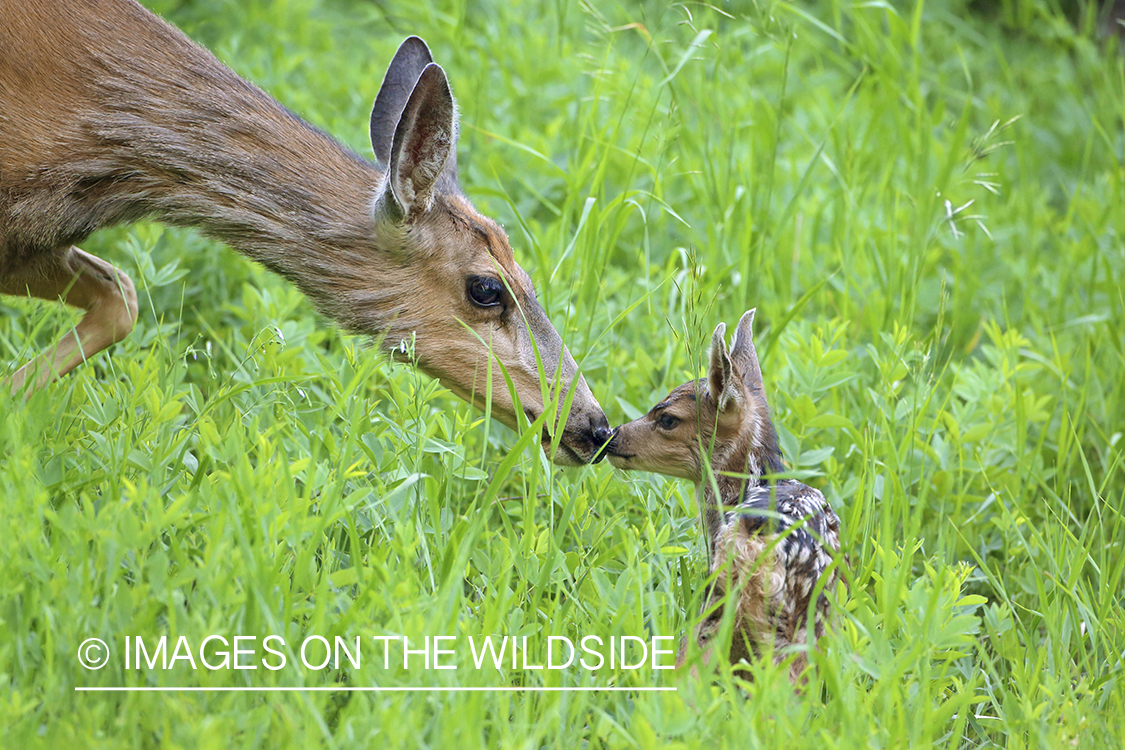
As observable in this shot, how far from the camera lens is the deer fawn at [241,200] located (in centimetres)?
406

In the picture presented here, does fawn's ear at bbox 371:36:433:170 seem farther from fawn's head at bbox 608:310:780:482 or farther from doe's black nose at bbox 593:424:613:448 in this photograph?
fawn's head at bbox 608:310:780:482

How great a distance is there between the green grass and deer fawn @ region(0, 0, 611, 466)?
0.70ft

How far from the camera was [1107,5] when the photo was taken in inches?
330

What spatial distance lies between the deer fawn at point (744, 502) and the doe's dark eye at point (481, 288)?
729mm

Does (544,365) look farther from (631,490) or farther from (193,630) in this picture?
(193,630)

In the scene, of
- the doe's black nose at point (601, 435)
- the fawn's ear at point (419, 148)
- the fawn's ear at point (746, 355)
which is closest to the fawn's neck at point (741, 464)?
the fawn's ear at point (746, 355)

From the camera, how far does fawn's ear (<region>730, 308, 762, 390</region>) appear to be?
14.3 ft

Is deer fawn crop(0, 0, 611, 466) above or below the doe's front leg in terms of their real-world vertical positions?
above

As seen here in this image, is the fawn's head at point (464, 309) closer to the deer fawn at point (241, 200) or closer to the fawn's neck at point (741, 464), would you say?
the deer fawn at point (241, 200)

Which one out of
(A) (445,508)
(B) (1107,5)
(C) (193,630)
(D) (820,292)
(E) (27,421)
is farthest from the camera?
(B) (1107,5)

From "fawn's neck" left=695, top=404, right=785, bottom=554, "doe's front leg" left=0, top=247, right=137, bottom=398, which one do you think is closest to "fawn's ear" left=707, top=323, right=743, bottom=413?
"fawn's neck" left=695, top=404, right=785, bottom=554

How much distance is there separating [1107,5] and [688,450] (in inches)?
244

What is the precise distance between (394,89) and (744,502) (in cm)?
232

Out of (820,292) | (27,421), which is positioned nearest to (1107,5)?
(820,292)
